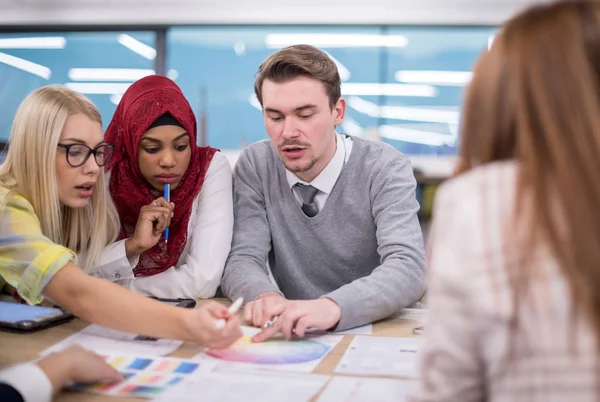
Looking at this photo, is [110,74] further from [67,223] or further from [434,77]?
[67,223]

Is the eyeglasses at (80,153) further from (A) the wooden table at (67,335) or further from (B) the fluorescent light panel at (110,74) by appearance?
(B) the fluorescent light panel at (110,74)

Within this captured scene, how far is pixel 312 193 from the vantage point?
1.81 meters

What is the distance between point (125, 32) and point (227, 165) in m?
4.13

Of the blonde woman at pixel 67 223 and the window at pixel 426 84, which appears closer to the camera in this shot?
the blonde woman at pixel 67 223

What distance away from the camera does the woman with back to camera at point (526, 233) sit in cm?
56

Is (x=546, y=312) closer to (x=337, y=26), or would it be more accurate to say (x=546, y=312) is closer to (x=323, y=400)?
(x=323, y=400)

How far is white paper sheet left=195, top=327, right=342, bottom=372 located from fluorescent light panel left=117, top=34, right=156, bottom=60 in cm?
466

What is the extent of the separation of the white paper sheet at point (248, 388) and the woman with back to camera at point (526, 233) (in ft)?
1.13

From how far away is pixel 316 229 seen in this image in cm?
178

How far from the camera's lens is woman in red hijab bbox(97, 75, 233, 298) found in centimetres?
160

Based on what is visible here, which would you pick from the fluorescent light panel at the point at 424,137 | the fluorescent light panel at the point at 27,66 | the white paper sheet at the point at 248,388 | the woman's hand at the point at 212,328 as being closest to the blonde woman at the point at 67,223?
the woman's hand at the point at 212,328

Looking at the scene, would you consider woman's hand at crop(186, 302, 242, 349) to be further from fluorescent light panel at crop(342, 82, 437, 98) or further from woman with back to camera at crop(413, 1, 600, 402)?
fluorescent light panel at crop(342, 82, 437, 98)

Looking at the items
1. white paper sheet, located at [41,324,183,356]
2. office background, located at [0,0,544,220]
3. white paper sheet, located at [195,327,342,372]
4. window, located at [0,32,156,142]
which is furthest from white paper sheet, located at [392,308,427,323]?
window, located at [0,32,156,142]

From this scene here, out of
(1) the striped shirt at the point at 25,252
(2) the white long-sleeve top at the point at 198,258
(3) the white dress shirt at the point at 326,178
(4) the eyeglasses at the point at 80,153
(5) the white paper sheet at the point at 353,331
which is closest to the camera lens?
(1) the striped shirt at the point at 25,252
